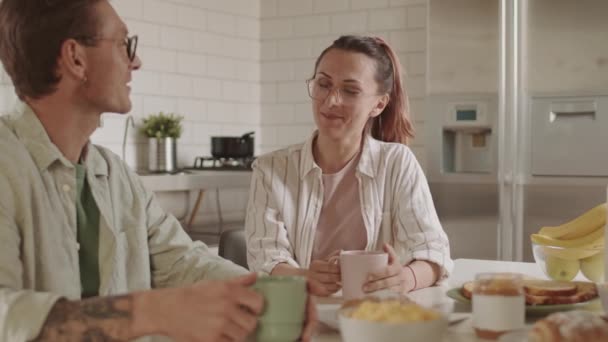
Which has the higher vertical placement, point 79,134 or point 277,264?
point 79,134

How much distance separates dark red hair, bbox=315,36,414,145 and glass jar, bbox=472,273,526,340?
1.16m

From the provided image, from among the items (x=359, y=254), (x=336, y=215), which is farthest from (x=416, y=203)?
(x=359, y=254)

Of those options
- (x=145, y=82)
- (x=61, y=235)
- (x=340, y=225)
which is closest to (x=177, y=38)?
(x=145, y=82)

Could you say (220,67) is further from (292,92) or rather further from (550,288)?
(550,288)

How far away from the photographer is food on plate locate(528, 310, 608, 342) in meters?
1.13

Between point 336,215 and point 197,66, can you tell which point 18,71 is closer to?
point 336,215

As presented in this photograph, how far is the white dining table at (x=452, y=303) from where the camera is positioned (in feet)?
4.62

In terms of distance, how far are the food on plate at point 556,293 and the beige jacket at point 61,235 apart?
578 millimetres

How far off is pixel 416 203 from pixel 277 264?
1.42 ft

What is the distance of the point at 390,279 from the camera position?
172cm

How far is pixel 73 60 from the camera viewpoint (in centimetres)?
156

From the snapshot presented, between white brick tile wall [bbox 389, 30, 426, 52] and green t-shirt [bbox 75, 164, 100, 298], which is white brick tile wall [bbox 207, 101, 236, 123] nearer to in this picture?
white brick tile wall [bbox 389, 30, 426, 52]

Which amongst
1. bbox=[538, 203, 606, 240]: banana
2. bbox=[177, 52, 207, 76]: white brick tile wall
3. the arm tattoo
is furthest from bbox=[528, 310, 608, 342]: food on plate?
bbox=[177, 52, 207, 76]: white brick tile wall

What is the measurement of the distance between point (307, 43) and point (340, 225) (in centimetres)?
276
